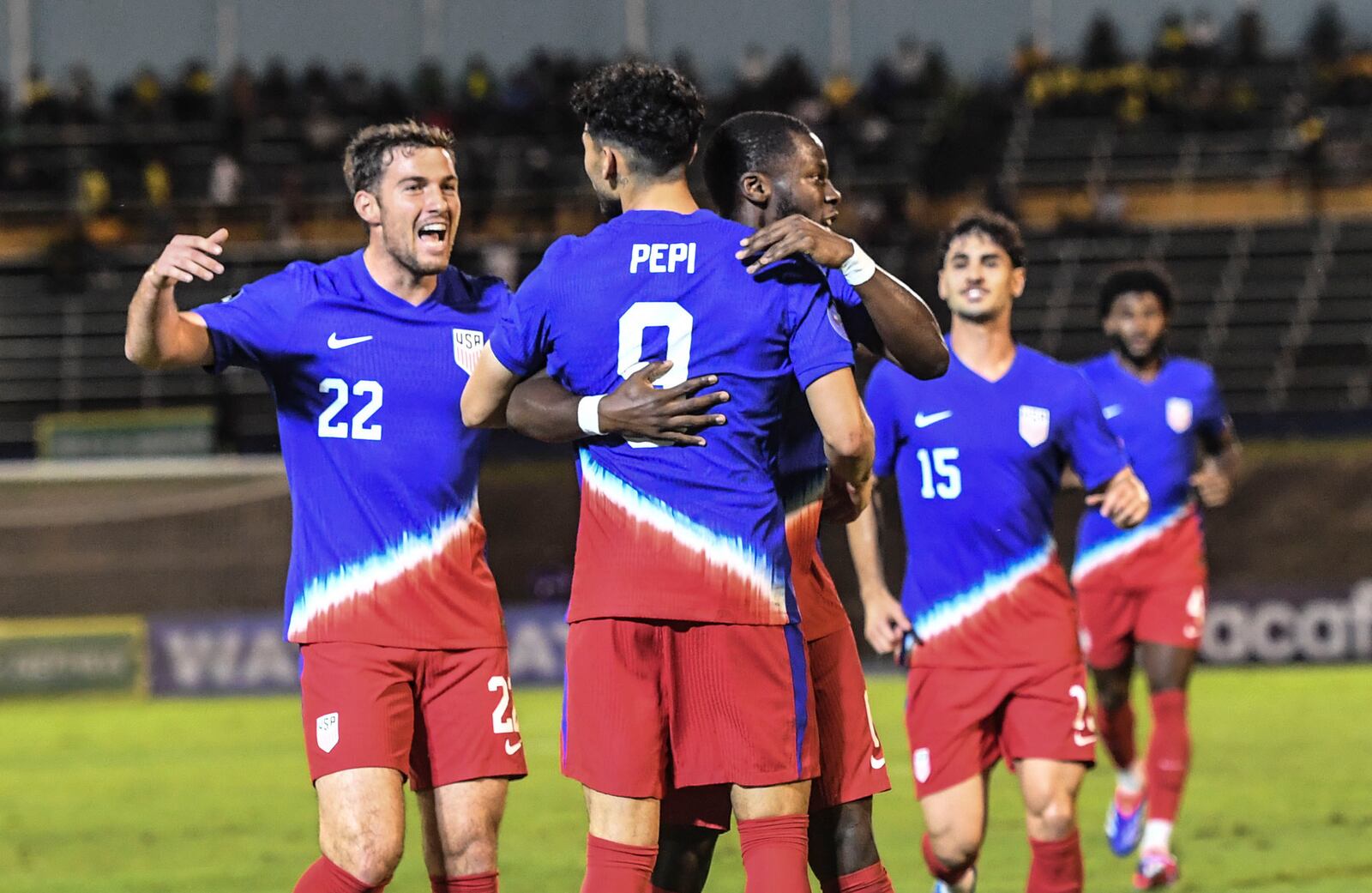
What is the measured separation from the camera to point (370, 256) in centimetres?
561

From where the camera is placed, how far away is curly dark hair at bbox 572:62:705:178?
13.6 ft

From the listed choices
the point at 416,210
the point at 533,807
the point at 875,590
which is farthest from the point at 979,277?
the point at 533,807

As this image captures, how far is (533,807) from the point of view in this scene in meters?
10.9

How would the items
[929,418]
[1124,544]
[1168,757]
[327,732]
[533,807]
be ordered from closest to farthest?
[327,732], [929,418], [1168,757], [1124,544], [533,807]

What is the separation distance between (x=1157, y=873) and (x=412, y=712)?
3973mm

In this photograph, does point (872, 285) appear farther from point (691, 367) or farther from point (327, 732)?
point (327, 732)

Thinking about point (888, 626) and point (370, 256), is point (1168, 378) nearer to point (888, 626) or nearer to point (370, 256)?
point (888, 626)

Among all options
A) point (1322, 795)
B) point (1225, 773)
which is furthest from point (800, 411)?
point (1225, 773)

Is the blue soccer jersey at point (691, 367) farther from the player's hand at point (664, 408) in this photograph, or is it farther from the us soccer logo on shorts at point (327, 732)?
the us soccer logo on shorts at point (327, 732)

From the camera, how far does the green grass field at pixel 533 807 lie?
847 cm

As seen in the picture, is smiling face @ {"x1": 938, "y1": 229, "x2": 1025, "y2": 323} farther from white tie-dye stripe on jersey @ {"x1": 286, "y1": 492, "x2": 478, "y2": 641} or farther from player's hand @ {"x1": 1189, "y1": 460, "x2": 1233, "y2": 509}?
player's hand @ {"x1": 1189, "y1": 460, "x2": 1233, "y2": 509}

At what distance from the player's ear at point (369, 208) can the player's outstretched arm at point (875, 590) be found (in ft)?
5.93

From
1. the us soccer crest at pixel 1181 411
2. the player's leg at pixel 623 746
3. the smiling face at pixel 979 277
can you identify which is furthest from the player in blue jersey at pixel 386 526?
the us soccer crest at pixel 1181 411

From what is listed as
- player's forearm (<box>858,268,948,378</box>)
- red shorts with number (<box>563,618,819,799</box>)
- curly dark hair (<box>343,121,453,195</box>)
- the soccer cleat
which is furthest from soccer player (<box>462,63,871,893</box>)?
the soccer cleat
